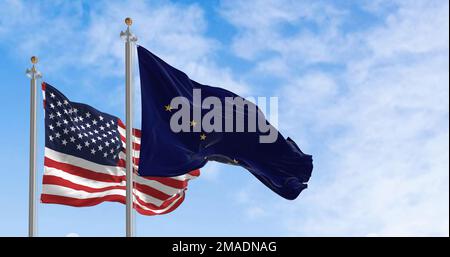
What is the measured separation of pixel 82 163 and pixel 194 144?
2.76m

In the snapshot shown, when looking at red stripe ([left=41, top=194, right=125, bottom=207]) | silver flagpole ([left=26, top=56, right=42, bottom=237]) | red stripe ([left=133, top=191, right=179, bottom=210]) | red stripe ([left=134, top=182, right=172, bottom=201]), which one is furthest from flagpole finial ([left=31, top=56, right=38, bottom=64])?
red stripe ([left=133, top=191, right=179, bottom=210])

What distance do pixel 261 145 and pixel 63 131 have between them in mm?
4677

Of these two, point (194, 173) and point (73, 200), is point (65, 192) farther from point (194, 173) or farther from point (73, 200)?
point (194, 173)

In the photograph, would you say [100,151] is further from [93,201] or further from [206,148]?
[206,148]

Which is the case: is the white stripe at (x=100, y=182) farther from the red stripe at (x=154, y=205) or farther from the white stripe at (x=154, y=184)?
the red stripe at (x=154, y=205)

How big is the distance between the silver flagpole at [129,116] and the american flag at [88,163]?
101 centimetres

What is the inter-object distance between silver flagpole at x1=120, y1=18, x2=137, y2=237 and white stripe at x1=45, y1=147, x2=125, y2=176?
81.3 inches

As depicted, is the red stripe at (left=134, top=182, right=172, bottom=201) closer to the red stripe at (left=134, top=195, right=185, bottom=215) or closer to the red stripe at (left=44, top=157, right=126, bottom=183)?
the red stripe at (left=134, top=195, right=185, bottom=215)

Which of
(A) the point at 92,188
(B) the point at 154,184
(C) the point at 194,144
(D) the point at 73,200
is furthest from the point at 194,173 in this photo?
(D) the point at 73,200

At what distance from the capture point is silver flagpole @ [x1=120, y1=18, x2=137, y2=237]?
16297 mm

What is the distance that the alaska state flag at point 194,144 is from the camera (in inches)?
669

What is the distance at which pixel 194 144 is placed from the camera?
1752cm
